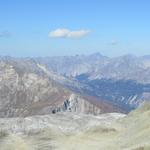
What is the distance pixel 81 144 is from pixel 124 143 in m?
11.1

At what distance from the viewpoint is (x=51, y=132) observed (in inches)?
3487

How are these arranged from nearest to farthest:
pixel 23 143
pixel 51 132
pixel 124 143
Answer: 1. pixel 124 143
2. pixel 23 143
3. pixel 51 132

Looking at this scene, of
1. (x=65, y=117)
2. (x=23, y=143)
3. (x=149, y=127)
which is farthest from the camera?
(x=65, y=117)

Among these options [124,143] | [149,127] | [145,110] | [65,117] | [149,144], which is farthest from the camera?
[65,117]

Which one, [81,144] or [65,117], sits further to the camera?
[65,117]

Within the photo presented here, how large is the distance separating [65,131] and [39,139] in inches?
296

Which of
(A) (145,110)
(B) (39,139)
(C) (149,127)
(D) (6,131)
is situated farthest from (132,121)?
(D) (6,131)

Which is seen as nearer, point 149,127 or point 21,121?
point 149,127

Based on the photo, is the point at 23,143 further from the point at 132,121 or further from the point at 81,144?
the point at 132,121

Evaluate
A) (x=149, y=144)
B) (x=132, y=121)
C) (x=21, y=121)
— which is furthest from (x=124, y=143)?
(x=21, y=121)

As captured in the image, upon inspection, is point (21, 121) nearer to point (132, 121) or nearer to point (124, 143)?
point (132, 121)

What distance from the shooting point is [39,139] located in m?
84.4

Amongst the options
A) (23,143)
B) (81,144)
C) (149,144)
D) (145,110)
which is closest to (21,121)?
(23,143)

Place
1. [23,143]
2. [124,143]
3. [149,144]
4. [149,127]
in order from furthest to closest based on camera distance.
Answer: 1. [23,143]
2. [149,127]
3. [124,143]
4. [149,144]
